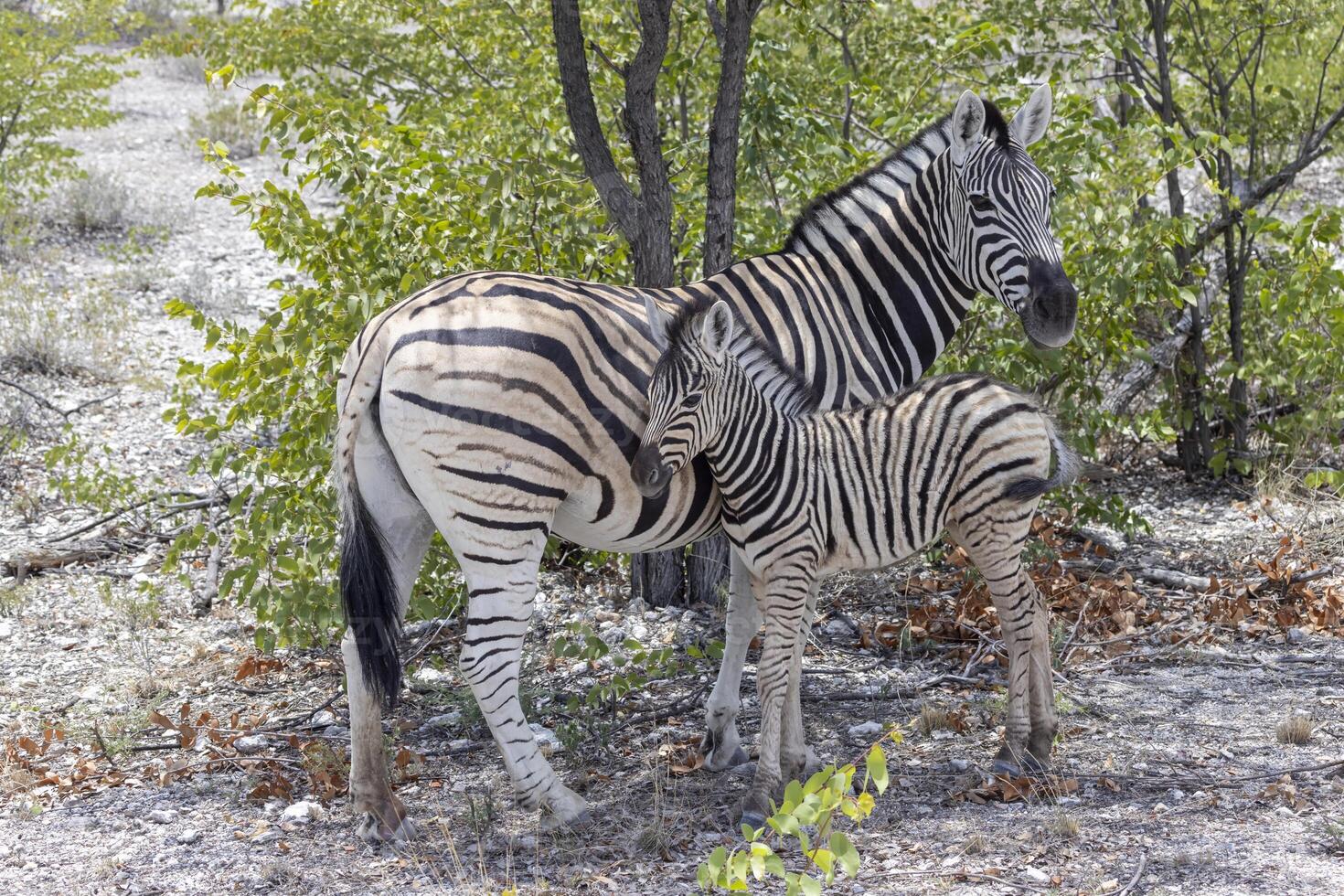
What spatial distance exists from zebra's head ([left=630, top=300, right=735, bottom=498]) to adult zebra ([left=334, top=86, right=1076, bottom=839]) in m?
0.22

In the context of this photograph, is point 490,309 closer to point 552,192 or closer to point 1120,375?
point 552,192

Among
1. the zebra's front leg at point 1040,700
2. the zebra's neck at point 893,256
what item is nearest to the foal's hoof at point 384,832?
the zebra's front leg at point 1040,700

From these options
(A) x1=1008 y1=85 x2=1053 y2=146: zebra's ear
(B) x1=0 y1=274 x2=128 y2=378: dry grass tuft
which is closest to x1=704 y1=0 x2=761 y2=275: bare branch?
(A) x1=1008 y1=85 x2=1053 y2=146: zebra's ear

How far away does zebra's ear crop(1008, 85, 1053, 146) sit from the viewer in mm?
5570

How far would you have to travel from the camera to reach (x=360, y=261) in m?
6.58

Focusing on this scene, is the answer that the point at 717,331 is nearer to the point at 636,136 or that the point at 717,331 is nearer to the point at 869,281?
the point at 869,281

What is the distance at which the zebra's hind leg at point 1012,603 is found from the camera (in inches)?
200

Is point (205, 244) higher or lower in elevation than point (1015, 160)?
higher

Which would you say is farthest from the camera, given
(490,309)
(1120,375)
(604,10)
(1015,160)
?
(604,10)

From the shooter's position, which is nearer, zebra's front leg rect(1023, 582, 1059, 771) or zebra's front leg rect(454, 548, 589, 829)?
zebra's front leg rect(454, 548, 589, 829)

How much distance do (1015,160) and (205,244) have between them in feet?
38.5

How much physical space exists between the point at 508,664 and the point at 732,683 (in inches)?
46.5

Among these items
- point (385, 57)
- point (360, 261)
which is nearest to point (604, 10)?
point (385, 57)

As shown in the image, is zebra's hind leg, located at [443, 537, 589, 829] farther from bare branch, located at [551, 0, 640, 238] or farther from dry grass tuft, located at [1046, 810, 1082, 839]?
bare branch, located at [551, 0, 640, 238]
